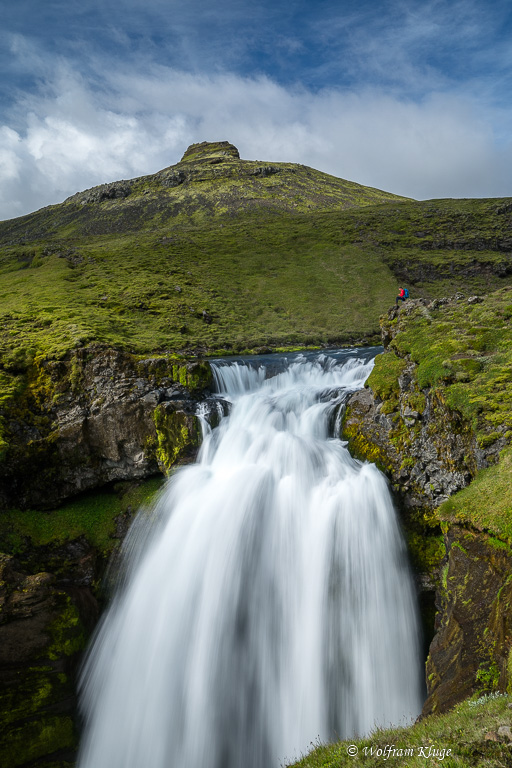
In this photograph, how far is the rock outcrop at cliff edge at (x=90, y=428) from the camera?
18484 millimetres

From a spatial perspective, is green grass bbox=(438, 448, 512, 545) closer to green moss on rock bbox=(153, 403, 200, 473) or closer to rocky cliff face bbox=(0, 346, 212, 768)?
green moss on rock bbox=(153, 403, 200, 473)

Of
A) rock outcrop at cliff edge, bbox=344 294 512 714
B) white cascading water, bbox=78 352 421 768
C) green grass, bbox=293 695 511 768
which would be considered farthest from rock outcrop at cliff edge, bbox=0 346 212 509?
green grass, bbox=293 695 511 768

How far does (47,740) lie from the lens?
11.4 m

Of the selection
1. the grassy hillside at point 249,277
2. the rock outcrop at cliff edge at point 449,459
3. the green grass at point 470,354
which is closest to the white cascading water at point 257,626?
the rock outcrop at cliff edge at point 449,459

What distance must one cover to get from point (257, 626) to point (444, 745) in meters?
9.28

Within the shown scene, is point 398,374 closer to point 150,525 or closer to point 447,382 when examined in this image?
point 447,382

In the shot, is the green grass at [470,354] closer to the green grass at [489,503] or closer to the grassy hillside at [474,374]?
the grassy hillside at [474,374]

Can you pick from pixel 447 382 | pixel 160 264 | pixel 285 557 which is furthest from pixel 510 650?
pixel 160 264

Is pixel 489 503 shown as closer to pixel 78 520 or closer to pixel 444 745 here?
pixel 444 745

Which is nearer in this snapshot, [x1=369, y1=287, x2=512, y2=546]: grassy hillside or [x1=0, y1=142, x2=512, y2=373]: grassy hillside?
[x1=369, y1=287, x2=512, y2=546]: grassy hillside

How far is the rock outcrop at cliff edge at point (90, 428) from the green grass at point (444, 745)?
14355mm

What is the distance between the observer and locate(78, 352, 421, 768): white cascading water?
11.3 meters

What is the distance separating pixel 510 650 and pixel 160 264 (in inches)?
2774

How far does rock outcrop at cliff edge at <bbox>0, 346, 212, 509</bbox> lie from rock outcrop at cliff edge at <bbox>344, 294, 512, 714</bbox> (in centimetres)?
936
